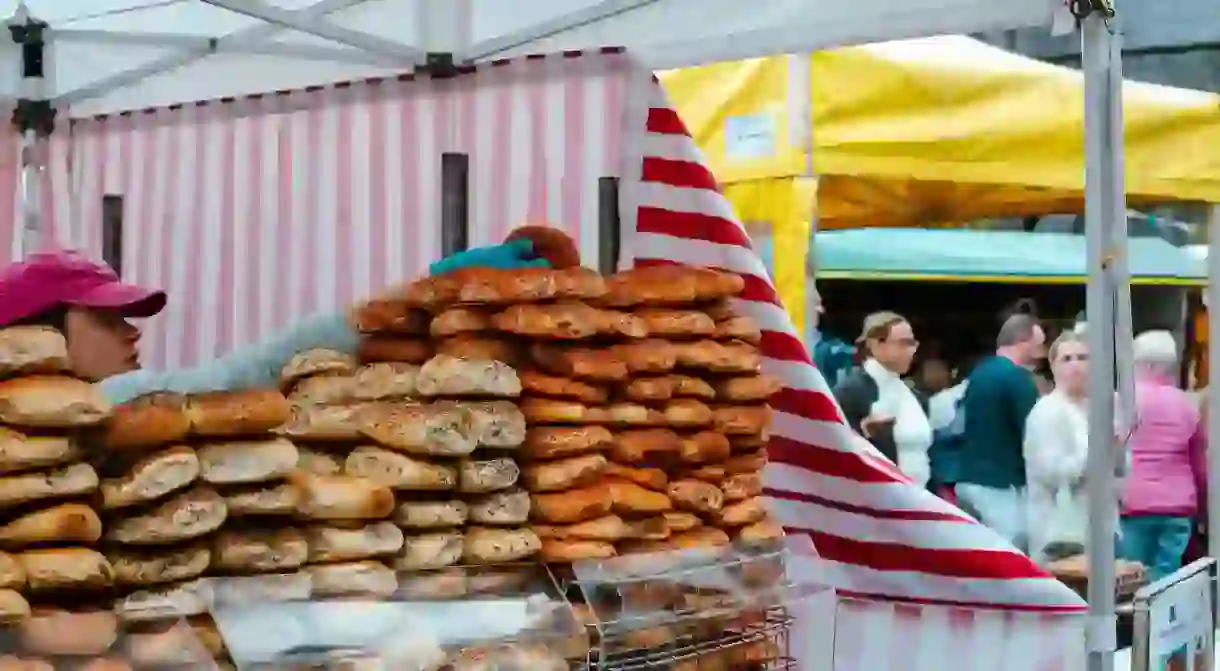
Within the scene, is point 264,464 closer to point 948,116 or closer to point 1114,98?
point 1114,98

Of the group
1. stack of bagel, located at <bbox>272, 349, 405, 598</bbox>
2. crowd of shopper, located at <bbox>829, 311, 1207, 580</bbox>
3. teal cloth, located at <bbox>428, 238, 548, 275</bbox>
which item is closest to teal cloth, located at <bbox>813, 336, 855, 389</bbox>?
crowd of shopper, located at <bbox>829, 311, 1207, 580</bbox>

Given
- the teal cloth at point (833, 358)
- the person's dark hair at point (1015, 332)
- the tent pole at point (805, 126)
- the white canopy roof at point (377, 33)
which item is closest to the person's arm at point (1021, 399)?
the person's dark hair at point (1015, 332)

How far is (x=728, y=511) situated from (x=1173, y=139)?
9.46 ft

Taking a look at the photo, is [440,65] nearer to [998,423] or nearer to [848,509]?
[848,509]

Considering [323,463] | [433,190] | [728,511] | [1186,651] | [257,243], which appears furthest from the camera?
[257,243]

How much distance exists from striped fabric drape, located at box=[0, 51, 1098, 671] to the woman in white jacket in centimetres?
182

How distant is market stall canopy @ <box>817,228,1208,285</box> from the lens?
5910mm

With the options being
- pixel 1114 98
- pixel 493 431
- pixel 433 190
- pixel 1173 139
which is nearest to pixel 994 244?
pixel 1173 139

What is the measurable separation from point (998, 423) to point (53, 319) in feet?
11.1

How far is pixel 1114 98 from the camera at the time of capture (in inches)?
81.0

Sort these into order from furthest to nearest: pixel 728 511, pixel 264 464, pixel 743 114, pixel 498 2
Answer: pixel 743 114, pixel 498 2, pixel 728 511, pixel 264 464

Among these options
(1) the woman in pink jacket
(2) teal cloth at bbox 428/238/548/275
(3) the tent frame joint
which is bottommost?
(1) the woman in pink jacket

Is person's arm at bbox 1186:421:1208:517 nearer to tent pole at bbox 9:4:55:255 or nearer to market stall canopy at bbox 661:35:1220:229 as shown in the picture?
market stall canopy at bbox 661:35:1220:229

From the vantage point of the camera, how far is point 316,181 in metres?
3.53
